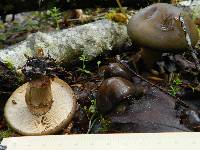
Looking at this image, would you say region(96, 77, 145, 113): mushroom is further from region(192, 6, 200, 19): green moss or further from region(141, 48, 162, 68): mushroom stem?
region(192, 6, 200, 19): green moss

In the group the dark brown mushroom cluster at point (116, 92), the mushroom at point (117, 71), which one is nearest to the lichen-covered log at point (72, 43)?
the mushroom at point (117, 71)

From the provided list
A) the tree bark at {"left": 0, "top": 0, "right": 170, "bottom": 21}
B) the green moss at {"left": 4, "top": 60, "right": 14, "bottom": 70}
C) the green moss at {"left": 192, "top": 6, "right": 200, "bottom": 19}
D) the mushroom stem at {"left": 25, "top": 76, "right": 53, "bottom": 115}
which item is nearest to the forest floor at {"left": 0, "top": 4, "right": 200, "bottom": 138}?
the green moss at {"left": 4, "top": 60, "right": 14, "bottom": 70}

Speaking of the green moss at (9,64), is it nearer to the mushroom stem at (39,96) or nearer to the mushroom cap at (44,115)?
the mushroom cap at (44,115)

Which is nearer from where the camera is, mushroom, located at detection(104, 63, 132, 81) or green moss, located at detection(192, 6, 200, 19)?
mushroom, located at detection(104, 63, 132, 81)

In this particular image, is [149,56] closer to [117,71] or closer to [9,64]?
[117,71]

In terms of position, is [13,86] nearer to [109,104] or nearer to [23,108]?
[23,108]

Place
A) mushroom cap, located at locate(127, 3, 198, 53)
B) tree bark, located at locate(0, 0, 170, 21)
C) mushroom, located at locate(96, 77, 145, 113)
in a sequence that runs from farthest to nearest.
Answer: tree bark, located at locate(0, 0, 170, 21), mushroom cap, located at locate(127, 3, 198, 53), mushroom, located at locate(96, 77, 145, 113)
